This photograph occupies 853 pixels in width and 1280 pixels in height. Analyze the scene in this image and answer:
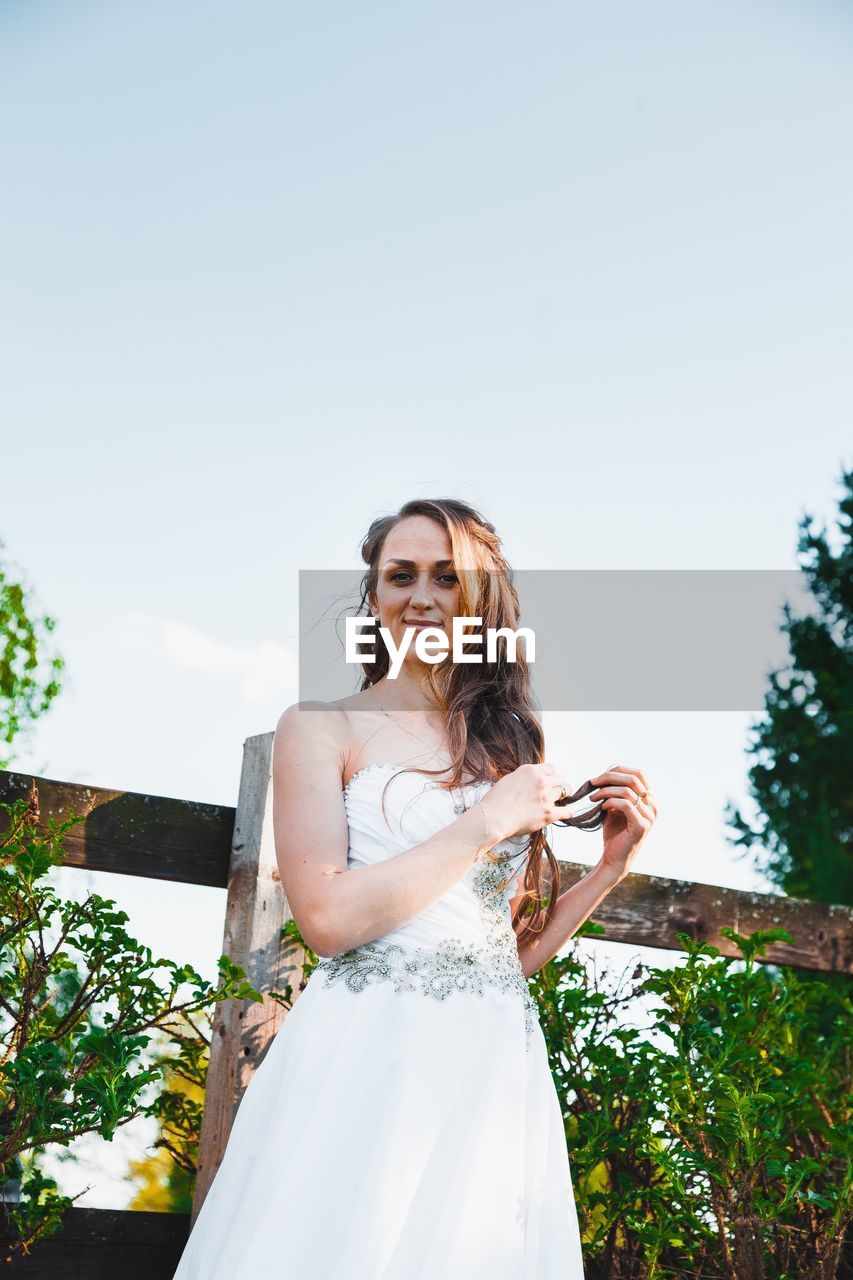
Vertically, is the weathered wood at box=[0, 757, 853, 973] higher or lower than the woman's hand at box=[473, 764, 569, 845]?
higher

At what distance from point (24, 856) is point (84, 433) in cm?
391

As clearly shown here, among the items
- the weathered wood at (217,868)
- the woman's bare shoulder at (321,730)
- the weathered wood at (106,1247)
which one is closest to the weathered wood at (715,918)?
the weathered wood at (217,868)

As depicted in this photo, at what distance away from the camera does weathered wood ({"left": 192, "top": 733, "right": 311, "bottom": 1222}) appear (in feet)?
8.64


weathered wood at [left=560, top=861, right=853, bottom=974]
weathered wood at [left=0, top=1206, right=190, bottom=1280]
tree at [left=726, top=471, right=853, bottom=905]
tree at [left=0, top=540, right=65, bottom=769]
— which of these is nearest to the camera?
weathered wood at [left=0, top=1206, right=190, bottom=1280]

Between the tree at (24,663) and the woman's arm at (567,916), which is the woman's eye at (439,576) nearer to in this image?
the woman's arm at (567,916)

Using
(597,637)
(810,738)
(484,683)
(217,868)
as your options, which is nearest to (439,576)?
(484,683)

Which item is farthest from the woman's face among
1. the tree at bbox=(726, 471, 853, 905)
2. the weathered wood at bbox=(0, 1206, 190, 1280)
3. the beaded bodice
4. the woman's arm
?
the tree at bbox=(726, 471, 853, 905)

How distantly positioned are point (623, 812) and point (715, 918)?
4.83ft

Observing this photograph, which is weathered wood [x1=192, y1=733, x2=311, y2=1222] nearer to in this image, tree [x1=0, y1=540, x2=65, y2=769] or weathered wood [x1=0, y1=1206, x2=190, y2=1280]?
weathered wood [x1=0, y1=1206, x2=190, y2=1280]

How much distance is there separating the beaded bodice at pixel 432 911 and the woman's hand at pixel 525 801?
0.49ft

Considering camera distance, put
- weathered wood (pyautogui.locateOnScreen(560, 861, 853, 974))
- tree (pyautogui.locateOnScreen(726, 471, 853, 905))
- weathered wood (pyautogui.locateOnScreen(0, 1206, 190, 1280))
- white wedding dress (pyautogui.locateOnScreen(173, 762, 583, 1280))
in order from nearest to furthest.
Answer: white wedding dress (pyautogui.locateOnScreen(173, 762, 583, 1280)) → weathered wood (pyautogui.locateOnScreen(0, 1206, 190, 1280)) → weathered wood (pyautogui.locateOnScreen(560, 861, 853, 974)) → tree (pyautogui.locateOnScreen(726, 471, 853, 905))

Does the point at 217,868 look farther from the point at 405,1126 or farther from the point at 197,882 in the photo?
the point at 405,1126

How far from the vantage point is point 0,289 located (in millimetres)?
6453

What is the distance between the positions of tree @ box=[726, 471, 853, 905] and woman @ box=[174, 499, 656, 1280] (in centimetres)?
1433
